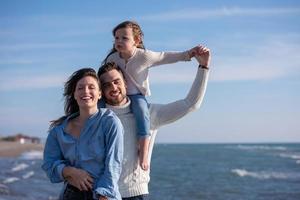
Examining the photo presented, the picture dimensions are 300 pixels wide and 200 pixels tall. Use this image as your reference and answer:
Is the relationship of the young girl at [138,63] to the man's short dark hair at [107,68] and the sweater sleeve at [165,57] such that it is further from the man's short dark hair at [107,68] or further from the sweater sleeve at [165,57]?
the man's short dark hair at [107,68]

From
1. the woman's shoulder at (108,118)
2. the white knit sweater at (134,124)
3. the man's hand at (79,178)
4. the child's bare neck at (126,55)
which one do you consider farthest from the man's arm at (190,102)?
the man's hand at (79,178)

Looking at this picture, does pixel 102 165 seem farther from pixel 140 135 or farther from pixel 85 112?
pixel 140 135

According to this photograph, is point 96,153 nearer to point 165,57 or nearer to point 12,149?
point 165,57

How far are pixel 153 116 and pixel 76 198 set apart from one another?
2.99 feet

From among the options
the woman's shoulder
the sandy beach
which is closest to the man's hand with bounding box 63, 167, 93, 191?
the woman's shoulder

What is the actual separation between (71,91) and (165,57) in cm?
80

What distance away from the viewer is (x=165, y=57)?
358 cm

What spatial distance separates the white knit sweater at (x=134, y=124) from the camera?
11.1 feet

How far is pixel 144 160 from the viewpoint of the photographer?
135 inches

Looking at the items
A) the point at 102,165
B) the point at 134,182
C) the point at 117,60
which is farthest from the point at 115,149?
the point at 117,60

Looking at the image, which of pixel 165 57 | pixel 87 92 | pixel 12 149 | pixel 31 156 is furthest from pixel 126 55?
pixel 12 149

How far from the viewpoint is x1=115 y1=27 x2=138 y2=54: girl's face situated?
3465 millimetres

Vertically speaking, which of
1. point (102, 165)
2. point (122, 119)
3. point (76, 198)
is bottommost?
point (76, 198)

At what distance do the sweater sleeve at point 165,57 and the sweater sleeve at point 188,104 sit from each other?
6.4 inches
